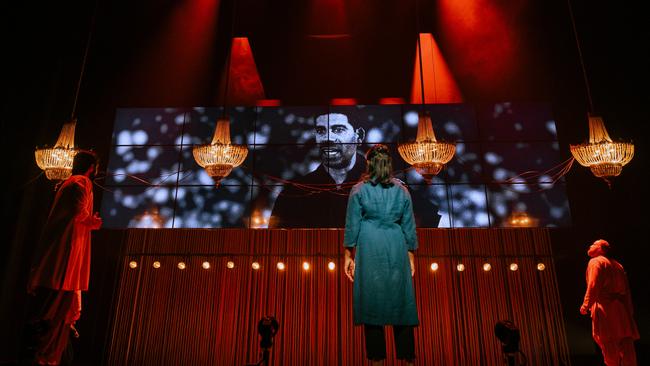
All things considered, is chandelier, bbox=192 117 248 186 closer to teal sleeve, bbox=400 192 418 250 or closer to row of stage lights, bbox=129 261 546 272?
row of stage lights, bbox=129 261 546 272

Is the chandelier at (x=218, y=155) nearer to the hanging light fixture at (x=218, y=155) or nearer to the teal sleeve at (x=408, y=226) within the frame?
the hanging light fixture at (x=218, y=155)

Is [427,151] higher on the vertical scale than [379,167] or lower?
higher

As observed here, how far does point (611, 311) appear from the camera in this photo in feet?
15.2

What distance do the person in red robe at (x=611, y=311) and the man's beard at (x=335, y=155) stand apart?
3976 mm

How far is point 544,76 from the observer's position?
7.05 meters

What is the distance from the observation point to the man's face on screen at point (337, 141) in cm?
742

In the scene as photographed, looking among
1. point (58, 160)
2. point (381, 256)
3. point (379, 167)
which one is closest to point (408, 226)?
point (381, 256)

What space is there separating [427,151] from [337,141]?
2.92m

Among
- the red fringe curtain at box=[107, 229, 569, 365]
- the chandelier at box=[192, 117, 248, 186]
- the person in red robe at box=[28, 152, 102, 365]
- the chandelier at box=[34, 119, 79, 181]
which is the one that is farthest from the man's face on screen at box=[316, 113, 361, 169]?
the person in red robe at box=[28, 152, 102, 365]

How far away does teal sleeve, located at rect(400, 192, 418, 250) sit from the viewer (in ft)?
9.04

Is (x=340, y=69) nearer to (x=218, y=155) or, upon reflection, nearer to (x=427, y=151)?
(x=427, y=151)

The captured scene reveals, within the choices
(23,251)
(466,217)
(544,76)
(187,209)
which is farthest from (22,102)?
(544,76)

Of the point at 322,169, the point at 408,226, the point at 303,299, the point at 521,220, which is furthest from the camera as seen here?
the point at 322,169

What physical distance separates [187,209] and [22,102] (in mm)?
2909
